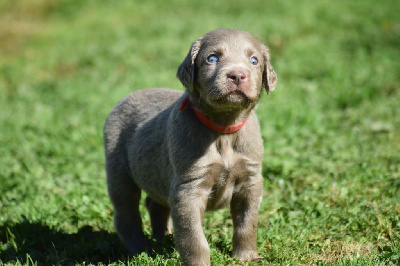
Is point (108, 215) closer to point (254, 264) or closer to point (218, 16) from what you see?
point (254, 264)

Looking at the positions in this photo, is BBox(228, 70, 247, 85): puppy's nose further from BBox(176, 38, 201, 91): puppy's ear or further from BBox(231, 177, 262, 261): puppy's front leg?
BBox(231, 177, 262, 261): puppy's front leg

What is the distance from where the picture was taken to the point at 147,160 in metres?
5.07

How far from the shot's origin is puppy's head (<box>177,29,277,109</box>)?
409 centimetres

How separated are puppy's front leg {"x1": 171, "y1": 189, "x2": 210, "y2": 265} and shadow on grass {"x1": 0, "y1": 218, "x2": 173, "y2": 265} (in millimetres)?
678

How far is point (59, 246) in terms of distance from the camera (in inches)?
207

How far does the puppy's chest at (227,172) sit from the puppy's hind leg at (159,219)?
121 cm

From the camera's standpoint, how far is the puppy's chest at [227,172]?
441 centimetres

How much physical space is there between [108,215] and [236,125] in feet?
7.41

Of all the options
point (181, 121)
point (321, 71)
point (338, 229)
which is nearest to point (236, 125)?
point (181, 121)

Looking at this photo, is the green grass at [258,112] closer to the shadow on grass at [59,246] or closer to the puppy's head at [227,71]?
the shadow on grass at [59,246]

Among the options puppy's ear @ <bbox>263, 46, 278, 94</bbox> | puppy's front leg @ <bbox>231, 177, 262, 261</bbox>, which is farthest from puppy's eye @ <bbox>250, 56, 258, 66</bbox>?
puppy's front leg @ <bbox>231, 177, 262, 261</bbox>

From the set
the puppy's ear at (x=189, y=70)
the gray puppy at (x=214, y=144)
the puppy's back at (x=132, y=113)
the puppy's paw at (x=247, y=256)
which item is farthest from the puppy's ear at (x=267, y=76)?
the puppy's paw at (x=247, y=256)

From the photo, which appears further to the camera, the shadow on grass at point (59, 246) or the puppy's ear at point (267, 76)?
the shadow on grass at point (59, 246)

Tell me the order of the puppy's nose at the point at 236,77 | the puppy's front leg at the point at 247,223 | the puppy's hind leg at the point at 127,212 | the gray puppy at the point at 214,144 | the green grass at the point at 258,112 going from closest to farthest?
the puppy's nose at the point at 236,77, the gray puppy at the point at 214,144, the puppy's front leg at the point at 247,223, the green grass at the point at 258,112, the puppy's hind leg at the point at 127,212
